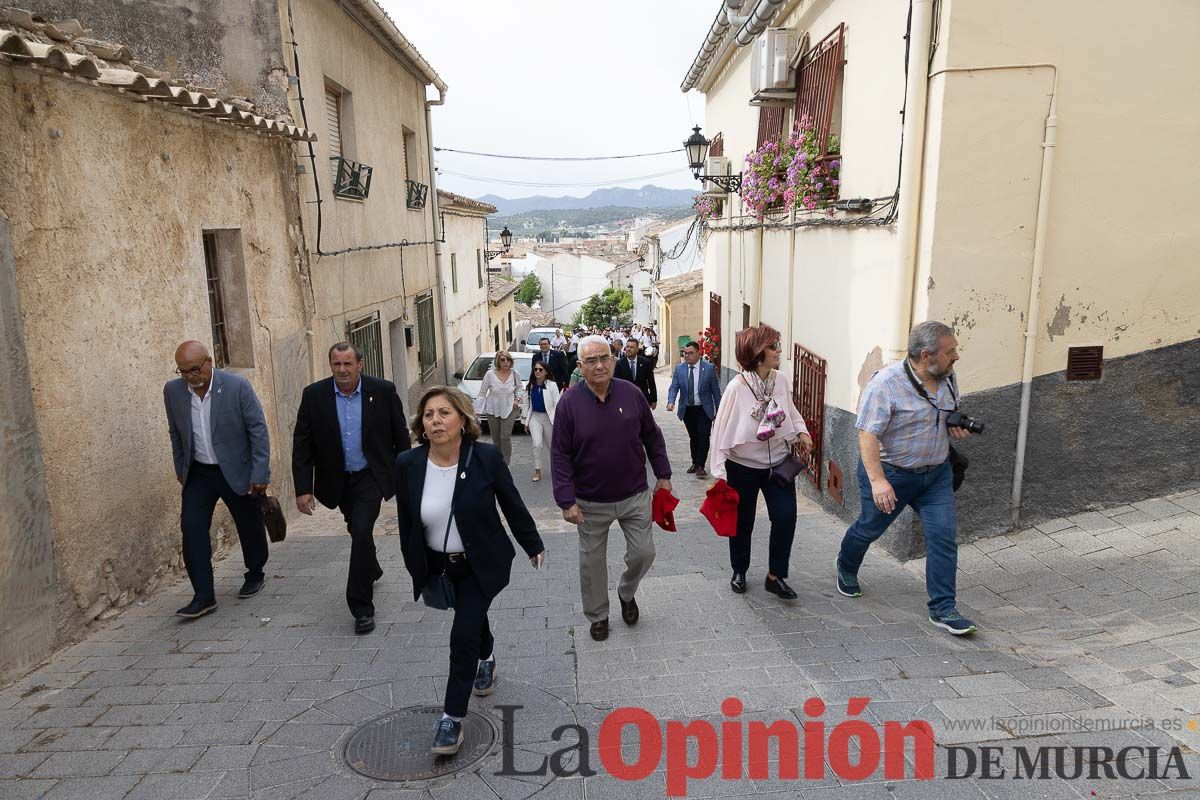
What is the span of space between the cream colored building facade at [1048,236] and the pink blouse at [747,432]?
4.70 ft

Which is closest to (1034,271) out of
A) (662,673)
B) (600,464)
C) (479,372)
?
(600,464)

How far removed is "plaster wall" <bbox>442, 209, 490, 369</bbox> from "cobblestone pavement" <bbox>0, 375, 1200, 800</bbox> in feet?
44.4

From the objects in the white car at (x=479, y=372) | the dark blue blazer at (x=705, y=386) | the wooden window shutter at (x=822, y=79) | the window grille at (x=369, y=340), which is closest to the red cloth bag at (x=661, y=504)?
the dark blue blazer at (x=705, y=386)

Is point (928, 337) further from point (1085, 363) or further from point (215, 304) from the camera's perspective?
point (215, 304)

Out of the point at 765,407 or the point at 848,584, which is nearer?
the point at 765,407

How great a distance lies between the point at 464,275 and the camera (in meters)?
22.6

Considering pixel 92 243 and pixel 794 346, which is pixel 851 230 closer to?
pixel 794 346

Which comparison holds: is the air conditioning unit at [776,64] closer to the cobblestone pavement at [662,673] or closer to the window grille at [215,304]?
the cobblestone pavement at [662,673]

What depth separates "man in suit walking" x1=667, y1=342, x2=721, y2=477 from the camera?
911 cm

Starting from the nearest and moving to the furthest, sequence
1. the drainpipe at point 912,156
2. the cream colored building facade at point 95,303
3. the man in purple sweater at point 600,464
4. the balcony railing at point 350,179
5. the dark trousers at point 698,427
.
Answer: the cream colored building facade at point 95,303, the man in purple sweater at point 600,464, the drainpipe at point 912,156, the dark trousers at point 698,427, the balcony railing at point 350,179

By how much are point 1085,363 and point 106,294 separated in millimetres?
6388

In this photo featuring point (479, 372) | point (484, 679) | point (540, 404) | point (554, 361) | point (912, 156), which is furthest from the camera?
point (479, 372)

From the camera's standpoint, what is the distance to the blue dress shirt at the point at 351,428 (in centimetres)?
494

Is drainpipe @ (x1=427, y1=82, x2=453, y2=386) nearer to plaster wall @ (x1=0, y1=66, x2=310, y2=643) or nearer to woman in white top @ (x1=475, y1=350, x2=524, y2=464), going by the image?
woman in white top @ (x1=475, y1=350, x2=524, y2=464)
